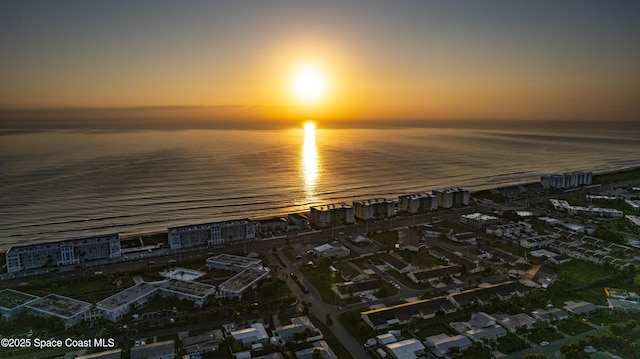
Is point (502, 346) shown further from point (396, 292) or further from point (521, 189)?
point (521, 189)

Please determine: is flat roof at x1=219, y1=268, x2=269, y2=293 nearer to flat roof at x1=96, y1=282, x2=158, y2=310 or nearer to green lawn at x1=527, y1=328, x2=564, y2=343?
flat roof at x1=96, y1=282, x2=158, y2=310

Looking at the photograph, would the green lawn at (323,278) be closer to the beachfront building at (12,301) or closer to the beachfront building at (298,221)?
the beachfront building at (298,221)

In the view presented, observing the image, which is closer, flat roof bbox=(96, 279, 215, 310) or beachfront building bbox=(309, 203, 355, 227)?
flat roof bbox=(96, 279, 215, 310)

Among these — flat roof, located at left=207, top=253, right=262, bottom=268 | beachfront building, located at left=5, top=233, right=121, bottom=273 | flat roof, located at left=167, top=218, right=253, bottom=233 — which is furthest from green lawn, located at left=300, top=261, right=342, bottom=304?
beachfront building, located at left=5, top=233, right=121, bottom=273

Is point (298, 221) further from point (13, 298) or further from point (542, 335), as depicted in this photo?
point (542, 335)

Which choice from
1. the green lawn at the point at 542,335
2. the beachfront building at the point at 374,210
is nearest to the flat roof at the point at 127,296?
the green lawn at the point at 542,335

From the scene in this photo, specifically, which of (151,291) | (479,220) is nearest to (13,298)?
(151,291)

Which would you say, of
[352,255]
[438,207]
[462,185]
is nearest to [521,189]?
[462,185]
